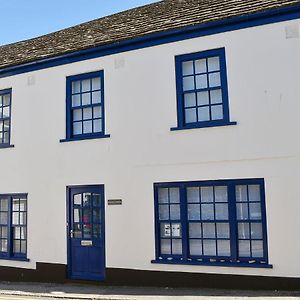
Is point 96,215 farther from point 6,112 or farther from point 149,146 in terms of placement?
point 6,112

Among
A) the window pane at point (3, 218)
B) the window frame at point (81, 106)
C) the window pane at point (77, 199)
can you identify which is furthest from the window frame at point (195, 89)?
the window pane at point (3, 218)

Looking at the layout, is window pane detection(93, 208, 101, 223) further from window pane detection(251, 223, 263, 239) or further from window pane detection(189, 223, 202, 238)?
window pane detection(251, 223, 263, 239)

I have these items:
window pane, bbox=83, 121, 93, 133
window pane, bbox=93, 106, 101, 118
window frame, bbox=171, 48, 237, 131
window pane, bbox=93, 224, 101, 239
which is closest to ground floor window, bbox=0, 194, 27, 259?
window pane, bbox=93, 224, 101, 239

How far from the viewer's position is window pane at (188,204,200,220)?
10.8m

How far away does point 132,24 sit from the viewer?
1339 cm

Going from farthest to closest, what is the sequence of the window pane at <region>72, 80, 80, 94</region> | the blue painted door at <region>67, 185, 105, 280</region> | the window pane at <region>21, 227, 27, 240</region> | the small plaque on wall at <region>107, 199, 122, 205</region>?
the window pane at <region>21, 227, 27, 240</region> → the window pane at <region>72, 80, 80, 94</region> → the blue painted door at <region>67, 185, 105, 280</region> → the small plaque on wall at <region>107, 199, 122, 205</region>

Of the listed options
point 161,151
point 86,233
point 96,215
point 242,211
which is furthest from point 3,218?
point 242,211

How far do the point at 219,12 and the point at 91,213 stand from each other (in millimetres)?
6402

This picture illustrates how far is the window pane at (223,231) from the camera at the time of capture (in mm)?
10383

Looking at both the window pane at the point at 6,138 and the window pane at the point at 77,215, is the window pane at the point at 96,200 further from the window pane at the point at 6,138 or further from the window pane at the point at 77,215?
the window pane at the point at 6,138

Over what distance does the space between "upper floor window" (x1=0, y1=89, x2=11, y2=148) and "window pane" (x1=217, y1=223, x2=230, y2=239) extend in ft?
24.4

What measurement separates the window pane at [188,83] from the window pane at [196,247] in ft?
12.6

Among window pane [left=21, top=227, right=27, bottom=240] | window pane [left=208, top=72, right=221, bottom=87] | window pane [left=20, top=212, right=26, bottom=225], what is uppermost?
window pane [left=208, top=72, right=221, bottom=87]

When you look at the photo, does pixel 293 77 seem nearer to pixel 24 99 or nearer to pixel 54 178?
pixel 54 178
